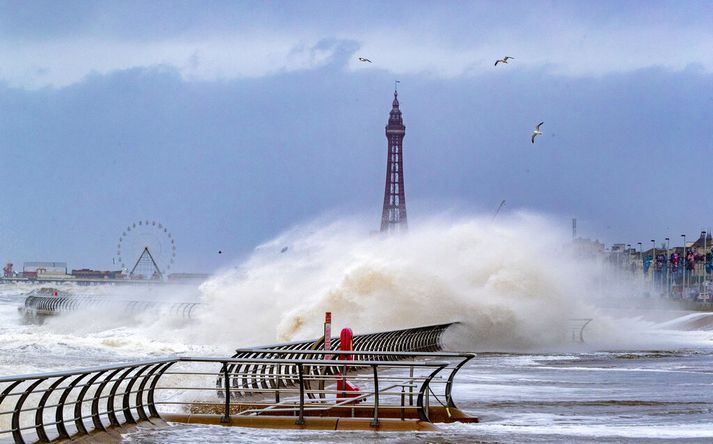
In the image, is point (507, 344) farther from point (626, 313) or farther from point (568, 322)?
point (626, 313)

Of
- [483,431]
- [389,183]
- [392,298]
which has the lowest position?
[483,431]

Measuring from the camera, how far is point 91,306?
326 feet

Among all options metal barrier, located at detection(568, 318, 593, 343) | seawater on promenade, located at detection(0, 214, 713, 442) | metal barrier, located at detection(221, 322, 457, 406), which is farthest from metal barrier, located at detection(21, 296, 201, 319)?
metal barrier, located at detection(221, 322, 457, 406)

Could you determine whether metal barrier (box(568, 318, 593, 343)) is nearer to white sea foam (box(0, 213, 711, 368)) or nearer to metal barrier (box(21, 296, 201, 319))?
white sea foam (box(0, 213, 711, 368))

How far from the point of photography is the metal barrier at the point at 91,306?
89.1 meters

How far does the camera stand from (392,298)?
187 feet

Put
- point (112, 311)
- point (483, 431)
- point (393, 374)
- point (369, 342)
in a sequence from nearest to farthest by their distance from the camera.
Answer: point (483, 431) < point (393, 374) < point (369, 342) < point (112, 311)

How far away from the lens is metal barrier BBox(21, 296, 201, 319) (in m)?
89.1

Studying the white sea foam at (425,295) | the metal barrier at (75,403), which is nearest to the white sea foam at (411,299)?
the white sea foam at (425,295)

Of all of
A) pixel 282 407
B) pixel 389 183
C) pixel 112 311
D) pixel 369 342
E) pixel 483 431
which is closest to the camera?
pixel 483 431

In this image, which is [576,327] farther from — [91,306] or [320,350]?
[91,306]

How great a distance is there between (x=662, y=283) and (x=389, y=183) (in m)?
44.4

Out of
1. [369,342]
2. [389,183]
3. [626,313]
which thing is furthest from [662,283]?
[369,342]

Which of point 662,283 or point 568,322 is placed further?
Result: point 662,283
